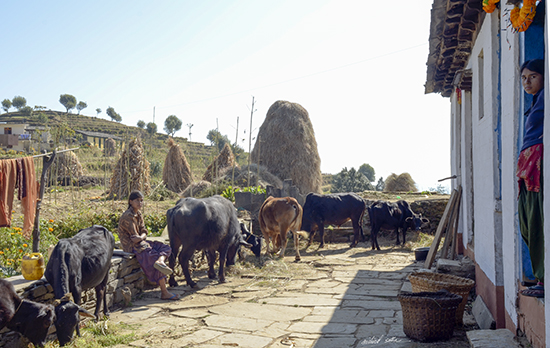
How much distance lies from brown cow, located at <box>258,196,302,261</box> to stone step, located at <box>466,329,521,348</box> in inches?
263

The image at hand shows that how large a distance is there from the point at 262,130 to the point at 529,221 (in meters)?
18.3

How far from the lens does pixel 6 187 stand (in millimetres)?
5941

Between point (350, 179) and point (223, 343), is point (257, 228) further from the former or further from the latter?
point (350, 179)

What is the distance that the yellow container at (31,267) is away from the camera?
5113 mm

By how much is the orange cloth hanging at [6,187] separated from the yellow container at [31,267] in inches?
41.3

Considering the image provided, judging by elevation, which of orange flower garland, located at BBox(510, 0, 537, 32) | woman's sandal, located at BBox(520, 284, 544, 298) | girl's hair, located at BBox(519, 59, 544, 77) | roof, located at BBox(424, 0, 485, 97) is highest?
roof, located at BBox(424, 0, 485, 97)

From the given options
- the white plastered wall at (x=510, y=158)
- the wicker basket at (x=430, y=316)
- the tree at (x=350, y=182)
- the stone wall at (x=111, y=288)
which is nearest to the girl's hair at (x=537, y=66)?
the white plastered wall at (x=510, y=158)

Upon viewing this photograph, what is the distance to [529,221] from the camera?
10.5 feet

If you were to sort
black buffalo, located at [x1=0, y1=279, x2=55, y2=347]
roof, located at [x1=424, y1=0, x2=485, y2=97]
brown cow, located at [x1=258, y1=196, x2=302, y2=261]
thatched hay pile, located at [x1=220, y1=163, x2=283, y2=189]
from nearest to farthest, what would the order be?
1. black buffalo, located at [x1=0, y1=279, x2=55, y2=347]
2. roof, located at [x1=424, y1=0, x2=485, y2=97]
3. brown cow, located at [x1=258, y1=196, x2=302, y2=261]
4. thatched hay pile, located at [x1=220, y1=163, x2=283, y2=189]

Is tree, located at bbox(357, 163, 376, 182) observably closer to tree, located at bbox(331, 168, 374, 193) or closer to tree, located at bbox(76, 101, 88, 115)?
tree, located at bbox(331, 168, 374, 193)

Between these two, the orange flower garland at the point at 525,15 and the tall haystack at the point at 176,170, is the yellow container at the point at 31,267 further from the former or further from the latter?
the tall haystack at the point at 176,170

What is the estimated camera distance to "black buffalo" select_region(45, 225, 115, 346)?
471 cm

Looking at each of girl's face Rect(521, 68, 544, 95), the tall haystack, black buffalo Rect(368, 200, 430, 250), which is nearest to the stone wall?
girl's face Rect(521, 68, 544, 95)

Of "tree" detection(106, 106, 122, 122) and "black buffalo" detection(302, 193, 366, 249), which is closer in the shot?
"black buffalo" detection(302, 193, 366, 249)
